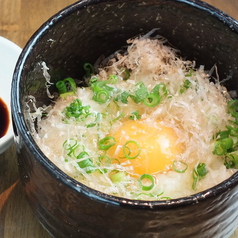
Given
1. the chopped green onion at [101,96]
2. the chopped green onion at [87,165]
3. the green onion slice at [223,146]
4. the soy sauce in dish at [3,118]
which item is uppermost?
the green onion slice at [223,146]

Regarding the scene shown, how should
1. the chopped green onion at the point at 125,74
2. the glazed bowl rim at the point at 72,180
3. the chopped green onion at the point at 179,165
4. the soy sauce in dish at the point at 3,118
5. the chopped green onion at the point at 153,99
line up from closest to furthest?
1. the glazed bowl rim at the point at 72,180
2. the chopped green onion at the point at 179,165
3. the chopped green onion at the point at 153,99
4. the chopped green onion at the point at 125,74
5. the soy sauce in dish at the point at 3,118

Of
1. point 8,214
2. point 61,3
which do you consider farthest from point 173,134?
point 61,3

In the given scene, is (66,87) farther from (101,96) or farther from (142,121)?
(142,121)

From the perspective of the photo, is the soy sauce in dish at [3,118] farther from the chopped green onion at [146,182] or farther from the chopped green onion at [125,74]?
the chopped green onion at [146,182]

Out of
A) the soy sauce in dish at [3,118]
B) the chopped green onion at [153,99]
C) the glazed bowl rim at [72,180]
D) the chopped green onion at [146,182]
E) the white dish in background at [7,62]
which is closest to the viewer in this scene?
the glazed bowl rim at [72,180]

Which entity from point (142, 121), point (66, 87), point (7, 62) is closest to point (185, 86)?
point (142, 121)

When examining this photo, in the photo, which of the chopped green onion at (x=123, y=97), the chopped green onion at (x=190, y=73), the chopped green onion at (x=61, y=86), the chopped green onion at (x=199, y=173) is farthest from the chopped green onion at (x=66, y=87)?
the chopped green onion at (x=199, y=173)

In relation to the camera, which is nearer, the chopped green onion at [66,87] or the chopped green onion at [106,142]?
the chopped green onion at [106,142]

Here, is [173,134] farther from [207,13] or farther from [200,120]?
[207,13]
